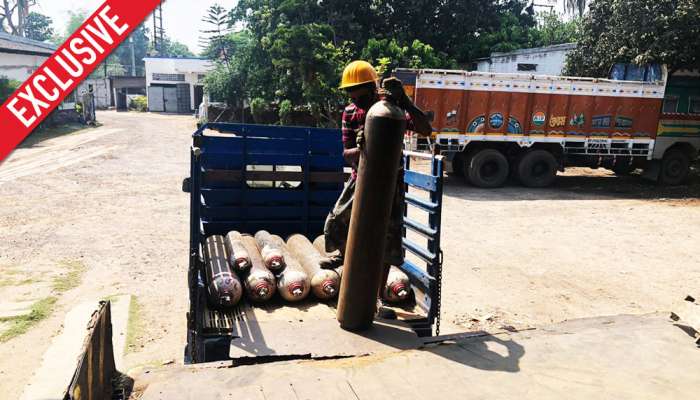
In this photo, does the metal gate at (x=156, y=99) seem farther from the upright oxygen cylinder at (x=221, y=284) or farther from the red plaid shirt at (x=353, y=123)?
the red plaid shirt at (x=353, y=123)

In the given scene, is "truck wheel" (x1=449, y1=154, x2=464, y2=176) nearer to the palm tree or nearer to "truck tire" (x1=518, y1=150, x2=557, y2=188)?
"truck tire" (x1=518, y1=150, x2=557, y2=188)

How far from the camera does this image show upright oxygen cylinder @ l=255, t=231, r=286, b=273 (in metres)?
4.02

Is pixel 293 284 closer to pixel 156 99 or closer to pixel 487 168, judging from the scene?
pixel 487 168

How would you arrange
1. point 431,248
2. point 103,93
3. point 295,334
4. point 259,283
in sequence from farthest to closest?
point 103,93 < point 259,283 < point 431,248 < point 295,334

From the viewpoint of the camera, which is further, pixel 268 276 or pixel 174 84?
pixel 174 84

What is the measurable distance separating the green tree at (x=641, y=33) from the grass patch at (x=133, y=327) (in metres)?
13.3

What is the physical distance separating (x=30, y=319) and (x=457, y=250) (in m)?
5.57

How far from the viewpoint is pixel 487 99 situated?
13.1 m

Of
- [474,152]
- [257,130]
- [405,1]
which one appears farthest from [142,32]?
[257,130]

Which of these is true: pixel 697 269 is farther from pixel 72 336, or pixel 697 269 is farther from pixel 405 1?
pixel 405 1

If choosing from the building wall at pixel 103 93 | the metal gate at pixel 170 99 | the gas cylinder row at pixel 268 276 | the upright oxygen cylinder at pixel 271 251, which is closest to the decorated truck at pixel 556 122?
the upright oxygen cylinder at pixel 271 251

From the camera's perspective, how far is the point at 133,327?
16.8ft

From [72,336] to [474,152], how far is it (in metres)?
12.2

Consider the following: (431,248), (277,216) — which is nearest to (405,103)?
(431,248)
